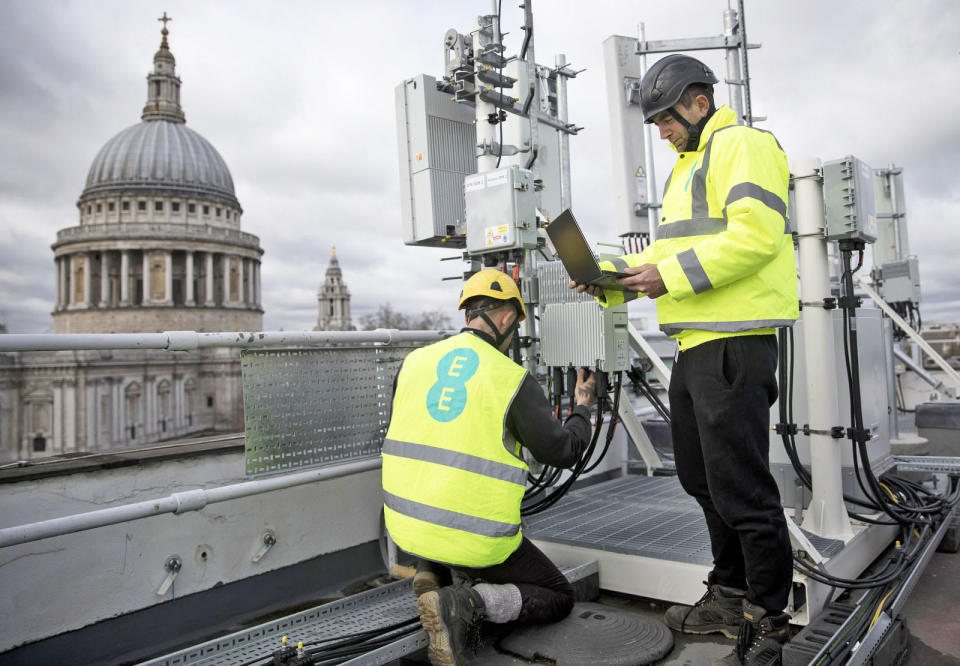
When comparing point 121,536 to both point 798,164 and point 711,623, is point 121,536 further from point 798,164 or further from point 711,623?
point 798,164

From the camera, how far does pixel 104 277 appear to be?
62406mm

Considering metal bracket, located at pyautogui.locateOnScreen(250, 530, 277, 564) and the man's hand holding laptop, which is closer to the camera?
the man's hand holding laptop

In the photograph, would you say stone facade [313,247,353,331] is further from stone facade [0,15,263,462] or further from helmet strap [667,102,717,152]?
helmet strap [667,102,717,152]

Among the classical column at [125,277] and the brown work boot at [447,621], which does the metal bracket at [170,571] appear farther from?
the classical column at [125,277]

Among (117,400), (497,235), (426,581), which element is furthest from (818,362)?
(117,400)

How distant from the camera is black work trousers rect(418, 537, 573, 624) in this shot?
2500 millimetres

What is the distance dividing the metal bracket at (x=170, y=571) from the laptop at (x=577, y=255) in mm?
2029

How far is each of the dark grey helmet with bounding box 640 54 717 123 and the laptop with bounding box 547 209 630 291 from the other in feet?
1.55

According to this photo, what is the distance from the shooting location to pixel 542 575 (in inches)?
102

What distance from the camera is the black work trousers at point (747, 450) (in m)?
2.14

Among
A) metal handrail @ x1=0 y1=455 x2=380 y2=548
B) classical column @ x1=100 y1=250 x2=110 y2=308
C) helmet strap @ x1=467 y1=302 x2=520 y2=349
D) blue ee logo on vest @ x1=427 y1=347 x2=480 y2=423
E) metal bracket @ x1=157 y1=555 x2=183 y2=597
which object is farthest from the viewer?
classical column @ x1=100 y1=250 x2=110 y2=308

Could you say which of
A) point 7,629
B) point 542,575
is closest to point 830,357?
point 542,575

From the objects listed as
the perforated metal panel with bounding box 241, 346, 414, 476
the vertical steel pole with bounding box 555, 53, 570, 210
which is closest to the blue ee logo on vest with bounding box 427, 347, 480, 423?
the perforated metal panel with bounding box 241, 346, 414, 476

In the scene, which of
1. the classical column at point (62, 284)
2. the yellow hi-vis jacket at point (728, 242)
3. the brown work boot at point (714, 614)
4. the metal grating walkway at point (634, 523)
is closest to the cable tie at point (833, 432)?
the metal grating walkway at point (634, 523)
